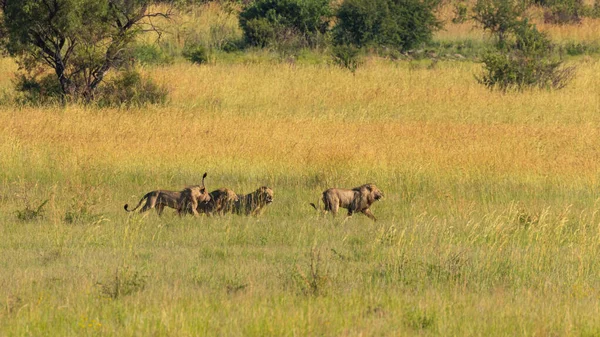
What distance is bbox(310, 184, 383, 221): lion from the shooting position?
1152 cm

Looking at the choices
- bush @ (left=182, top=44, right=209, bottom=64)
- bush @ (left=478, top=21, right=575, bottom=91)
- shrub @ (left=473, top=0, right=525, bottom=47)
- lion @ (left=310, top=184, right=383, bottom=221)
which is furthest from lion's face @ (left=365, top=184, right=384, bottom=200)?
shrub @ (left=473, top=0, right=525, bottom=47)

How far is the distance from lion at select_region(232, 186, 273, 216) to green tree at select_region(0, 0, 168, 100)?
1157cm

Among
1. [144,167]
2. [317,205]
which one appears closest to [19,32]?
[144,167]

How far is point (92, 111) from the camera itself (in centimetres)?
2056

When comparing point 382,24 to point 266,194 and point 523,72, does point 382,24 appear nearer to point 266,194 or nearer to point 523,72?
point 523,72

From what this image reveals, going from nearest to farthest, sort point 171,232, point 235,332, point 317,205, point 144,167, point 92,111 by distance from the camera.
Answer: point 235,332 → point 171,232 → point 317,205 → point 144,167 → point 92,111

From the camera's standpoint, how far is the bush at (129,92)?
22.9 meters

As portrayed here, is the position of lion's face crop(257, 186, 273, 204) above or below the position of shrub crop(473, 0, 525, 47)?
above

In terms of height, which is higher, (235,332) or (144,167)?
(235,332)

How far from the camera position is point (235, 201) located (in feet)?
38.4

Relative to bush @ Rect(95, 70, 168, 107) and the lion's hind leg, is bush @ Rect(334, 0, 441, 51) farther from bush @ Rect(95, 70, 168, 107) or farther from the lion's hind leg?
the lion's hind leg

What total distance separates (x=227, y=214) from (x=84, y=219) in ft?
5.49

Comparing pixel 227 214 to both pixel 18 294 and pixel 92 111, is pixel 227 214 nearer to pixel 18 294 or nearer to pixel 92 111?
pixel 18 294

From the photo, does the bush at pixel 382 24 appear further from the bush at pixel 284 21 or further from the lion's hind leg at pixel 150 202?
the lion's hind leg at pixel 150 202
